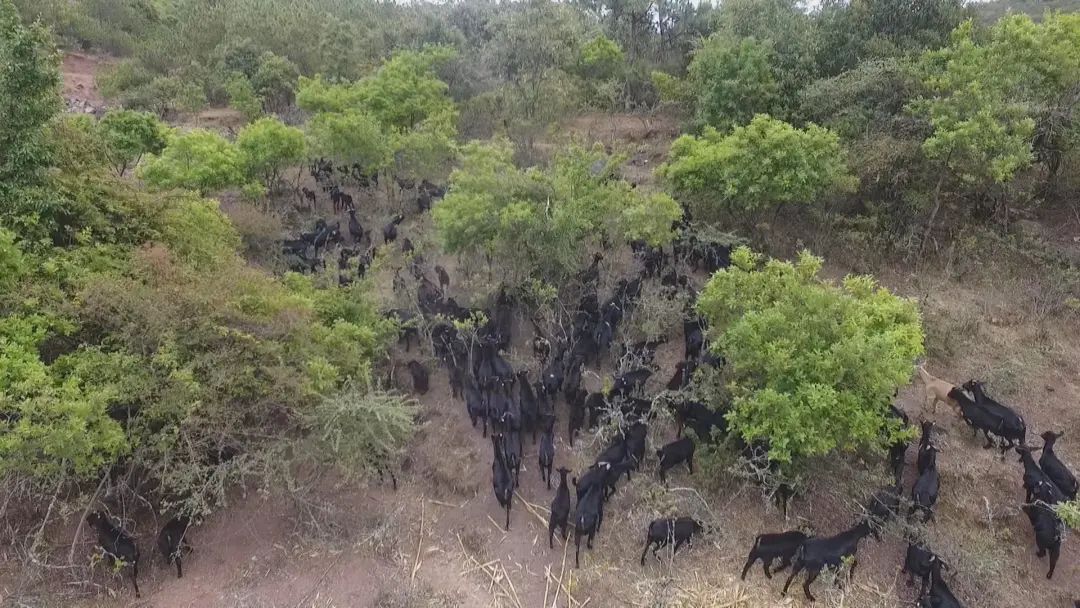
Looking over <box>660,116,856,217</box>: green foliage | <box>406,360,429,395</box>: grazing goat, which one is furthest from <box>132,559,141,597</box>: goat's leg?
<box>660,116,856,217</box>: green foliage

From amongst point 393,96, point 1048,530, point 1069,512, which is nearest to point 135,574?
point 1069,512

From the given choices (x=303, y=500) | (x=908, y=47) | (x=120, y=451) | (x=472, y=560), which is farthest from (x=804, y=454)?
(x=908, y=47)

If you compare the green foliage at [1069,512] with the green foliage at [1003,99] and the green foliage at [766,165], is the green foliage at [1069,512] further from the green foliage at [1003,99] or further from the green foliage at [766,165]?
the green foliage at [766,165]

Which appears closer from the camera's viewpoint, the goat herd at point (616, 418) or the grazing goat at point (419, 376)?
the goat herd at point (616, 418)

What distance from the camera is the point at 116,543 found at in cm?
790

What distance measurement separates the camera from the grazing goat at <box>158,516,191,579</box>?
8180 millimetres

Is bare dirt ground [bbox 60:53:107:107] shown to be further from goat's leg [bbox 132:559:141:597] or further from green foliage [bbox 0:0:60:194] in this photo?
goat's leg [bbox 132:559:141:597]

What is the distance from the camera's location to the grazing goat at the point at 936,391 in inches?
423

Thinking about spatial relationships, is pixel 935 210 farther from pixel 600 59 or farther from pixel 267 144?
pixel 267 144

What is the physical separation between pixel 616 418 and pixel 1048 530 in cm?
546

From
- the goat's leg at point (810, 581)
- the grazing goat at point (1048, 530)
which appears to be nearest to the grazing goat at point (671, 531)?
the goat's leg at point (810, 581)

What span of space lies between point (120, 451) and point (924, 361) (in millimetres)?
12438

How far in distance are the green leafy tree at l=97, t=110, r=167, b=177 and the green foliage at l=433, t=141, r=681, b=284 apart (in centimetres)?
902

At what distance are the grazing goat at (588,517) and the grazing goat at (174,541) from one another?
4.74 meters
